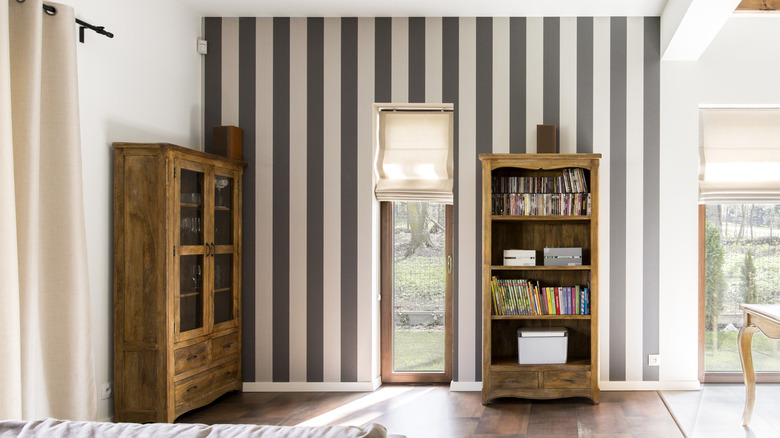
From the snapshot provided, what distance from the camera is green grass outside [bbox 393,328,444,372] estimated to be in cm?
457

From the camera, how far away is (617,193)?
4.34 m

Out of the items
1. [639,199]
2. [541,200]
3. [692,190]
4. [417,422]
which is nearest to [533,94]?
[541,200]

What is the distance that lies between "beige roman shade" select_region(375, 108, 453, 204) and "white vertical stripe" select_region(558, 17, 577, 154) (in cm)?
87

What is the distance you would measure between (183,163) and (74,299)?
44.4 inches

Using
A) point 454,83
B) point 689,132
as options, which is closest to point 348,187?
point 454,83

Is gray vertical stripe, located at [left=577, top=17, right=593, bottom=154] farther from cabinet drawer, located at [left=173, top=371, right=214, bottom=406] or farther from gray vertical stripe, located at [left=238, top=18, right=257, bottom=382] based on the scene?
cabinet drawer, located at [left=173, top=371, right=214, bottom=406]

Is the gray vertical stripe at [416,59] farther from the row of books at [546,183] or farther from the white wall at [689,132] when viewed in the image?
the white wall at [689,132]

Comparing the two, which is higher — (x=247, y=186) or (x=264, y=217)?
(x=247, y=186)

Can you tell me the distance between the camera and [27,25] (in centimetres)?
247

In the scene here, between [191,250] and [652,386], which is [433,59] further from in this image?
[652,386]

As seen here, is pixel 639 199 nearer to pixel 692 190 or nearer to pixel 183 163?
pixel 692 190

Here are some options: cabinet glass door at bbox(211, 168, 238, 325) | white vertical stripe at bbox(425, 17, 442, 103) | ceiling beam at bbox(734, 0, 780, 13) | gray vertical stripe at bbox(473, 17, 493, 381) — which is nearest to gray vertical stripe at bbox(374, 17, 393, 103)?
white vertical stripe at bbox(425, 17, 442, 103)

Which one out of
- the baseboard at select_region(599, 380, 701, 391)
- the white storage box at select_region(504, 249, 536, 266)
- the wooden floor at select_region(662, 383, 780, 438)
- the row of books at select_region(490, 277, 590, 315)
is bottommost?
the wooden floor at select_region(662, 383, 780, 438)

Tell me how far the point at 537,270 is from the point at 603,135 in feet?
3.83
